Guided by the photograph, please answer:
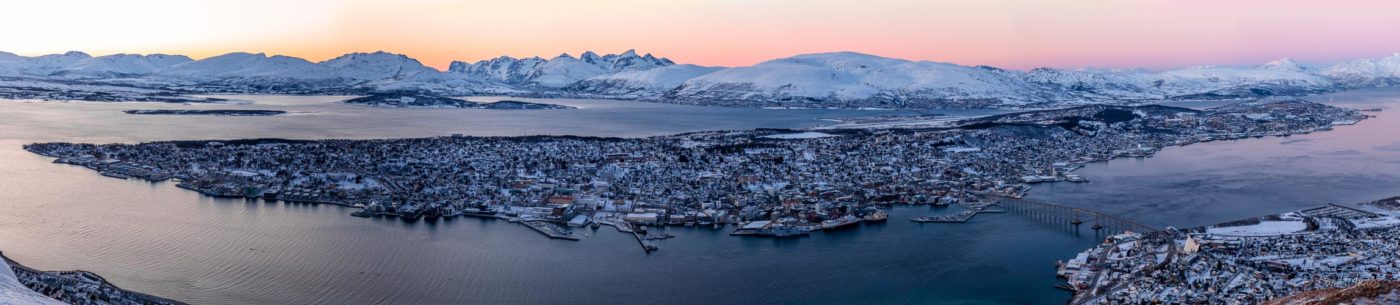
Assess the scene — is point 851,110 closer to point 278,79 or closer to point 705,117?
point 705,117

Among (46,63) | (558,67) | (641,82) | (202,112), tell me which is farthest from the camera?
(558,67)

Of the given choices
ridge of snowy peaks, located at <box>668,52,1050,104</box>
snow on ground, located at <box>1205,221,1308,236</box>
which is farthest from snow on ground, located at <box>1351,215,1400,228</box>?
ridge of snowy peaks, located at <box>668,52,1050,104</box>

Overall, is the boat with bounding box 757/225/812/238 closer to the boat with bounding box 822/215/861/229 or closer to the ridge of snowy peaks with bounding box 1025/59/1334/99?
the boat with bounding box 822/215/861/229

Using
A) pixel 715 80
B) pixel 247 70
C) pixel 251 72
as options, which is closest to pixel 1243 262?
pixel 715 80

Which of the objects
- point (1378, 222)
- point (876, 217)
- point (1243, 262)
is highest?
point (1378, 222)

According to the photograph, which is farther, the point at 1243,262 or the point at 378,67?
the point at 378,67

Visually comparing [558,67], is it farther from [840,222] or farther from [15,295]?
[15,295]
